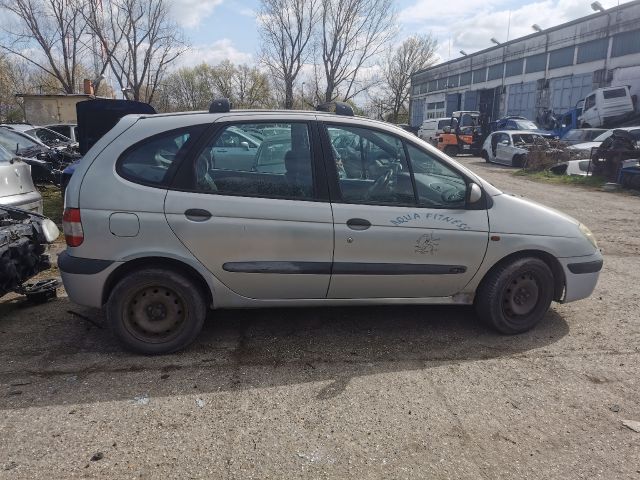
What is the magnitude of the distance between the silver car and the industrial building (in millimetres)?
27575

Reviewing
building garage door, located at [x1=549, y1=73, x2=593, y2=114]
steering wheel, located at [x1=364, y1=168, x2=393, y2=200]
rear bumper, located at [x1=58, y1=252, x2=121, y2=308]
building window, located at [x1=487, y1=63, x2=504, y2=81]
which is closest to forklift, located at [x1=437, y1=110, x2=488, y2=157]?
building garage door, located at [x1=549, y1=73, x2=593, y2=114]

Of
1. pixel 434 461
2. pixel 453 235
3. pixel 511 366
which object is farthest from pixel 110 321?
pixel 511 366

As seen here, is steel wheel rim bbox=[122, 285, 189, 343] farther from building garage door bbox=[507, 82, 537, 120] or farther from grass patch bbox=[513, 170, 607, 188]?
building garage door bbox=[507, 82, 537, 120]

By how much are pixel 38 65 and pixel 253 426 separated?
1202 inches

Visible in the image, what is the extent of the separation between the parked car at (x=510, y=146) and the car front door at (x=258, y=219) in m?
18.6

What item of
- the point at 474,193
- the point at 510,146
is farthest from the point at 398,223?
the point at 510,146

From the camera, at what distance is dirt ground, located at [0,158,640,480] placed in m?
2.52

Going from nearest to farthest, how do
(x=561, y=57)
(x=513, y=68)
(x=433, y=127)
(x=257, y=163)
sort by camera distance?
1. (x=257, y=163)
2. (x=433, y=127)
3. (x=561, y=57)
4. (x=513, y=68)

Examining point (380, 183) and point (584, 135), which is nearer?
point (380, 183)

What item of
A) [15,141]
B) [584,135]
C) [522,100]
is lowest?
[15,141]

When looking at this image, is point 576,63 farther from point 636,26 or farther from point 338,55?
point 338,55

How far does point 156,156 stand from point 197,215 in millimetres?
537

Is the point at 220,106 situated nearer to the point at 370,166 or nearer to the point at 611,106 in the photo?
the point at 370,166

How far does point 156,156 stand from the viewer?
348 cm
